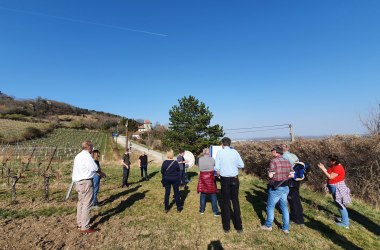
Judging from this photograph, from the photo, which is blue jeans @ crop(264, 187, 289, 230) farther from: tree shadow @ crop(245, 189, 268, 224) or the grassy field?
tree shadow @ crop(245, 189, 268, 224)

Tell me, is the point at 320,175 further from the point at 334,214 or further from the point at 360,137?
the point at 334,214

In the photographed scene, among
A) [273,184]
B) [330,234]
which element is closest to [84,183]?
[273,184]

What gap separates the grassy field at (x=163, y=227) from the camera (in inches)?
210

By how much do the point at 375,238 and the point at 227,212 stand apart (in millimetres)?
3742

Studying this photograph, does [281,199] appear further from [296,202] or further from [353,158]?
[353,158]

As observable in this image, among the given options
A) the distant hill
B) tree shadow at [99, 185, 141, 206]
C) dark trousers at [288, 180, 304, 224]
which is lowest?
tree shadow at [99, 185, 141, 206]

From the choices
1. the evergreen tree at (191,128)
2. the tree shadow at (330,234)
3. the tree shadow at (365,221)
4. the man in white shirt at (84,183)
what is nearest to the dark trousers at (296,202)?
the tree shadow at (330,234)

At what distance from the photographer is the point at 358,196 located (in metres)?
9.43

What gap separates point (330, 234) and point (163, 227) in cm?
413

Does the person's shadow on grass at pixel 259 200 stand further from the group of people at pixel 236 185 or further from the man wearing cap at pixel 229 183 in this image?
the man wearing cap at pixel 229 183

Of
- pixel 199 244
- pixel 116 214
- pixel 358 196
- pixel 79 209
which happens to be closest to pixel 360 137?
pixel 358 196

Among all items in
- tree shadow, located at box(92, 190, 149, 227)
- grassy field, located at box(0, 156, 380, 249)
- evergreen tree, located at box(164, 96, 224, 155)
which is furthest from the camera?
evergreen tree, located at box(164, 96, 224, 155)

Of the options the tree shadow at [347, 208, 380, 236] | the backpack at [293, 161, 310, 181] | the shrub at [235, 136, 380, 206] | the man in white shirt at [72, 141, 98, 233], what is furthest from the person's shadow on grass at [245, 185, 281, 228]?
the man in white shirt at [72, 141, 98, 233]

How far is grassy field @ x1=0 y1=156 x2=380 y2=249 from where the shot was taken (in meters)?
5.33
